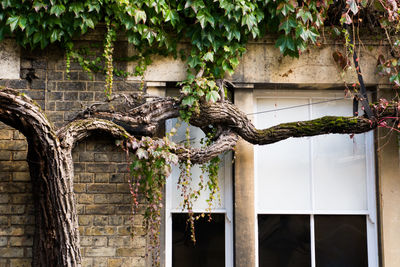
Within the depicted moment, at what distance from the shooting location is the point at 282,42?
4141mm

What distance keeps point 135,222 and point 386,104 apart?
2.76 meters

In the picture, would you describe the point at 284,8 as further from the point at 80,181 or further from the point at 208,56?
Answer: the point at 80,181

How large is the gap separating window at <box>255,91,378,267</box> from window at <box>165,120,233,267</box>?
325 mm

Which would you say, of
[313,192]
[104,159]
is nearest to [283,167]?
[313,192]

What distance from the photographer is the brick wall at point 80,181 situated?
4.04 m

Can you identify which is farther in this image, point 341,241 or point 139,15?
point 341,241

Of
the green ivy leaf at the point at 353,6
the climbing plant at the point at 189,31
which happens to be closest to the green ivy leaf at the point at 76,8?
the climbing plant at the point at 189,31

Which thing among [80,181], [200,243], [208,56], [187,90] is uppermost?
[208,56]

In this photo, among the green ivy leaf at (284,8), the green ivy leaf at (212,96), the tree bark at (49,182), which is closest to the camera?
the tree bark at (49,182)

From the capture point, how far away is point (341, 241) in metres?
4.35

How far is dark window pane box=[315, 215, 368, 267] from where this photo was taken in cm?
433

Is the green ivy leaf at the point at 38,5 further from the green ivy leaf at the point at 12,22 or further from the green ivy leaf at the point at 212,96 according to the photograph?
the green ivy leaf at the point at 212,96

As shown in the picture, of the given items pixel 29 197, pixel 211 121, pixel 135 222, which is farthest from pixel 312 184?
pixel 29 197

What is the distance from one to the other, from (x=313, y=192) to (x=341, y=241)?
0.59 metres
